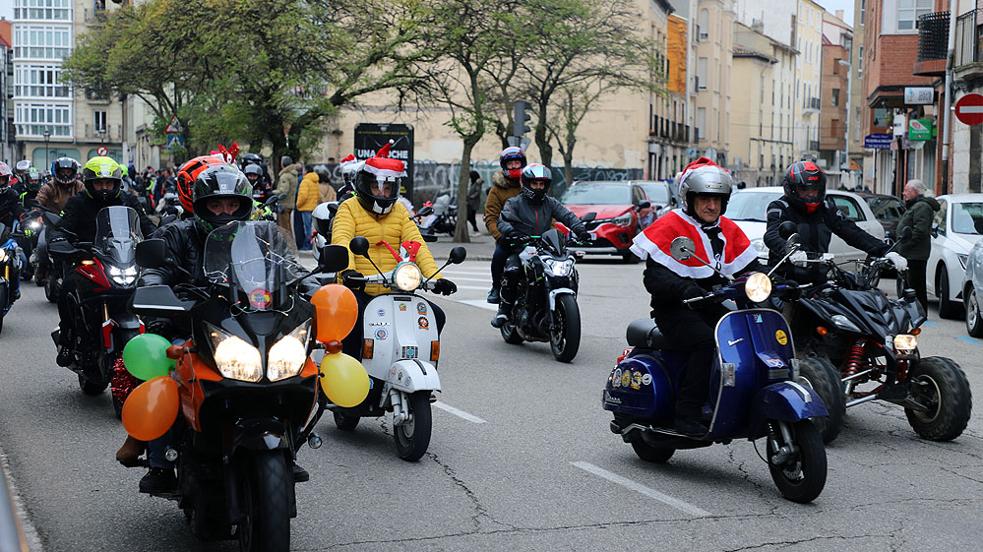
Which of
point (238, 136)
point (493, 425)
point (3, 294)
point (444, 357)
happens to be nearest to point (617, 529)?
point (493, 425)

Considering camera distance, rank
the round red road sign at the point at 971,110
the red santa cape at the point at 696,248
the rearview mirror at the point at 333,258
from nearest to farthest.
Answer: the rearview mirror at the point at 333,258 < the red santa cape at the point at 696,248 < the round red road sign at the point at 971,110

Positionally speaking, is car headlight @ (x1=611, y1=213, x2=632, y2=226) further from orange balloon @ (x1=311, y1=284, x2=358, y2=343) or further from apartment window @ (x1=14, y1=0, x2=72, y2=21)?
apartment window @ (x1=14, y1=0, x2=72, y2=21)

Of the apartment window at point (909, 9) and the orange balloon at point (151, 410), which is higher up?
the apartment window at point (909, 9)

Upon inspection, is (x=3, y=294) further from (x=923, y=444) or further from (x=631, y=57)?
(x=631, y=57)

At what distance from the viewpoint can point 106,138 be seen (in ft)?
397

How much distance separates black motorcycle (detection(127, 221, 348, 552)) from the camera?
5.12 metres

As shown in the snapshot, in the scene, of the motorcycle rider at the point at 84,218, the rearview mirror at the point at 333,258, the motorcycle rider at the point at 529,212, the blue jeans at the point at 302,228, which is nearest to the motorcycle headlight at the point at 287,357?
the rearview mirror at the point at 333,258

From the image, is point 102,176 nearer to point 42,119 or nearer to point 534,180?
point 534,180

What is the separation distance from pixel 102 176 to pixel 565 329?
4331mm

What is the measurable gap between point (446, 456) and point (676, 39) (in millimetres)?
65528

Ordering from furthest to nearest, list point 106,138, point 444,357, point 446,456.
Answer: point 106,138, point 444,357, point 446,456

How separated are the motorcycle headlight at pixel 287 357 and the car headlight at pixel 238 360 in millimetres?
45

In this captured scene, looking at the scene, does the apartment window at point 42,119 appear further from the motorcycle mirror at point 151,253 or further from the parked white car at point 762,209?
the motorcycle mirror at point 151,253

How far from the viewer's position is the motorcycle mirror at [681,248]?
689cm
